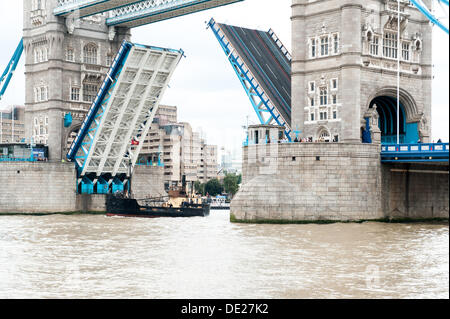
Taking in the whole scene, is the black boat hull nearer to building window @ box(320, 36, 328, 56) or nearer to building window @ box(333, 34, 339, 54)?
building window @ box(320, 36, 328, 56)

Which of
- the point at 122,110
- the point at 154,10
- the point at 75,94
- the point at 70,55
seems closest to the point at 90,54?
the point at 70,55

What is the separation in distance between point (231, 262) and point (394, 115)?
2525 cm

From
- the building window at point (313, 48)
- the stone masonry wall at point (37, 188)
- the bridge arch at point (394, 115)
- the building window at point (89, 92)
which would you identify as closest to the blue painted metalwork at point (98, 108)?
the stone masonry wall at point (37, 188)

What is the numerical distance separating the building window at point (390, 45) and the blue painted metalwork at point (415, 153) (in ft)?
19.9

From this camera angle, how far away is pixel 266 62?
48812 millimetres

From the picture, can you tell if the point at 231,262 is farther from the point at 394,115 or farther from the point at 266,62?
the point at 266,62

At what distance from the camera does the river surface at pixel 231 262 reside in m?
19.8

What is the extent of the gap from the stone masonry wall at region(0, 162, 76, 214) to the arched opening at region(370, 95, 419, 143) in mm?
A: 22862

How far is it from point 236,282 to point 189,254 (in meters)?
6.41

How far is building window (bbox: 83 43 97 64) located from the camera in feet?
197

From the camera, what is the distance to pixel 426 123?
45125mm

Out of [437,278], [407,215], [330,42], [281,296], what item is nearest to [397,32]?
[330,42]

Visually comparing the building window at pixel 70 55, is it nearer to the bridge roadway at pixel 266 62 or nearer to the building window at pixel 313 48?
the bridge roadway at pixel 266 62

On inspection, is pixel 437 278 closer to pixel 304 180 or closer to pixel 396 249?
pixel 396 249
